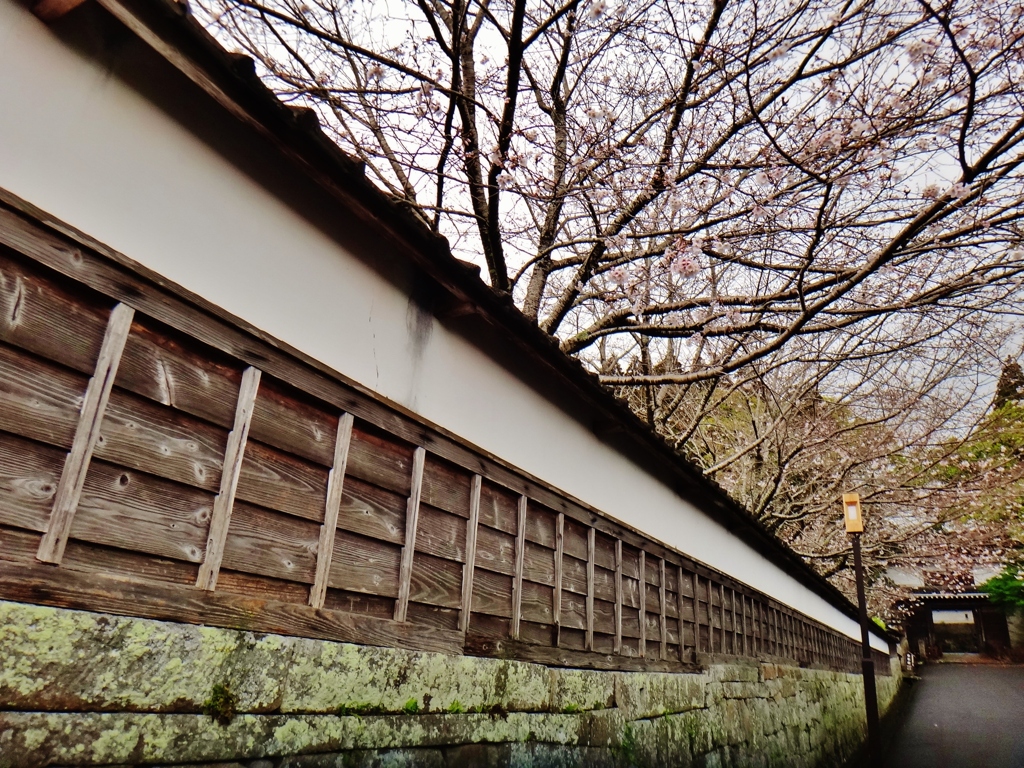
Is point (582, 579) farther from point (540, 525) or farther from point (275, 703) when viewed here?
point (275, 703)

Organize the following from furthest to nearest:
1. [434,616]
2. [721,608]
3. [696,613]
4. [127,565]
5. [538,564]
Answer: [721,608]
[696,613]
[538,564]
[434,616]
[127,565]

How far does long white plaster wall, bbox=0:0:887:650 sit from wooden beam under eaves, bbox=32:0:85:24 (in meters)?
0.04

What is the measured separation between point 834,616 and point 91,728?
18786mm

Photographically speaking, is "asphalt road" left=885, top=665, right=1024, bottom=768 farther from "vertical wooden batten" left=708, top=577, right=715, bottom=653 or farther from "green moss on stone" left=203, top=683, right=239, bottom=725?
"green moss on stone" left=203, top=683, right=239, bottom=725

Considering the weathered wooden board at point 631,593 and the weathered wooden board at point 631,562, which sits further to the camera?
the weathered wooden board at point 631,562

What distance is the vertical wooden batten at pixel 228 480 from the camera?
2.51 m

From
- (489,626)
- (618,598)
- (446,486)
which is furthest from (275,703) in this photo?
(618,598)

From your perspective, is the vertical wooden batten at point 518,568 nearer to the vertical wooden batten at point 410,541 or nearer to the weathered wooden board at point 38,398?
the vertical wooden batten at point 410,541

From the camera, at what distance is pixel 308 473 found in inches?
119

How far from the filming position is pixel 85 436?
2176 millimetres

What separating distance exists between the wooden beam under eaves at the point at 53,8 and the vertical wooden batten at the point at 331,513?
186 centimetres

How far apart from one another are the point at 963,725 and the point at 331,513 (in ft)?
72.9

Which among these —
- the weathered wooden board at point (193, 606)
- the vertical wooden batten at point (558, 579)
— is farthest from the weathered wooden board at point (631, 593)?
the weathered wooden board at point (193, 606)

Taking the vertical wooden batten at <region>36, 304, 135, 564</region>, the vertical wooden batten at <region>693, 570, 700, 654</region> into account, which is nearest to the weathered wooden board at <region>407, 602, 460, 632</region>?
the vertical wooden batten at <region>36, 304, 135, 564</region>
